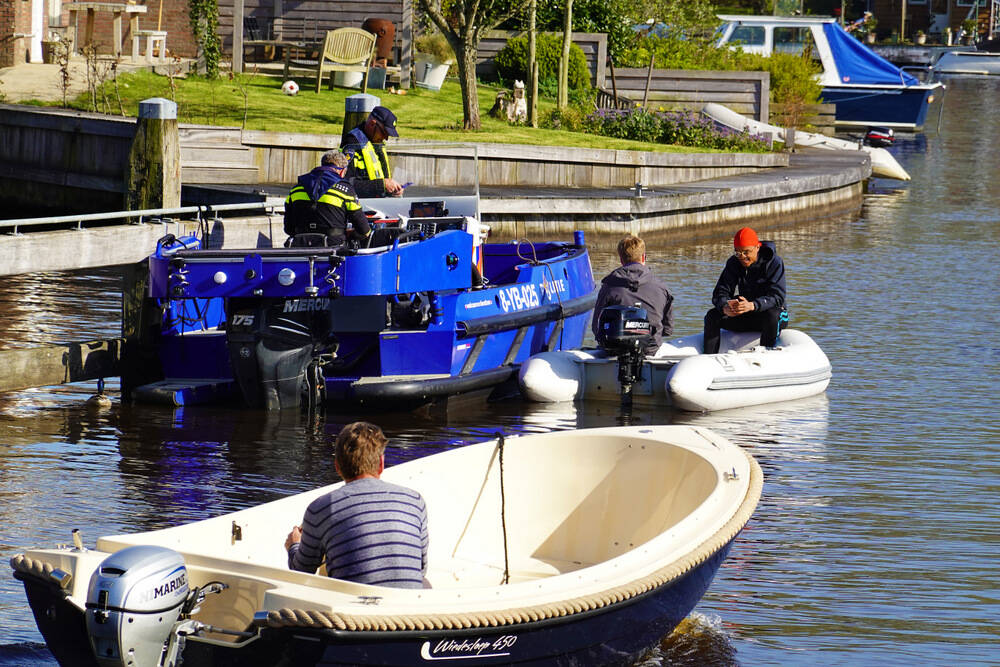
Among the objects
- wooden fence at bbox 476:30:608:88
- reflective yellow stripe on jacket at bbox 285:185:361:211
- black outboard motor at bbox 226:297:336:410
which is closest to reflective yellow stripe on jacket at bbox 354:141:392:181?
reflective yellow stripe on jacket at bbox 285:185:361:211

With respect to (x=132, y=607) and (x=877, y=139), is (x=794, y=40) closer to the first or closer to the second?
(x=877, y=139)

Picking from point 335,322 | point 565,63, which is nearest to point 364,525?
point 335,322

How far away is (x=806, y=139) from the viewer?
3322 centimetres

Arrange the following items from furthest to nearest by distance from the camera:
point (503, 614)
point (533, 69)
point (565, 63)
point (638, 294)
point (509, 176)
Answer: point (565, 63) < point (533, 69) < point (509, 176) < point (638, 294) < point (503, 614)

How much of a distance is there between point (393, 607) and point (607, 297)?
23.5 feet

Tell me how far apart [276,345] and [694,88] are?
21.4 metres

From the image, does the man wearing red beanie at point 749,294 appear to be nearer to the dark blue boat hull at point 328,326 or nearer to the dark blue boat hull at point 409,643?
the dark blue boat hull at point 328,326

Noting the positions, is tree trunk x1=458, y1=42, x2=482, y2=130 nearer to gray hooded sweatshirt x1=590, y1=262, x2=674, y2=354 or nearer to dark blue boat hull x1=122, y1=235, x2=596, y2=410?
dark blue boat hull x1=122, y1=235, x2=596, y2=410

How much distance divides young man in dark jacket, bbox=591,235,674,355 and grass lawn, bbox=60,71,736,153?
394 inches

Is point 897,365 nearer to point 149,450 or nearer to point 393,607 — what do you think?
point 149,450

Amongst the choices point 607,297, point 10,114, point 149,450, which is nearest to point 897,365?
point 607,297

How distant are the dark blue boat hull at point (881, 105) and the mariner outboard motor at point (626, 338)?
32.9m

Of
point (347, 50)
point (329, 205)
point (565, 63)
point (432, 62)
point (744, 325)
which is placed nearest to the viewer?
point (329, 205)

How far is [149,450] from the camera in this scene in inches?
414
